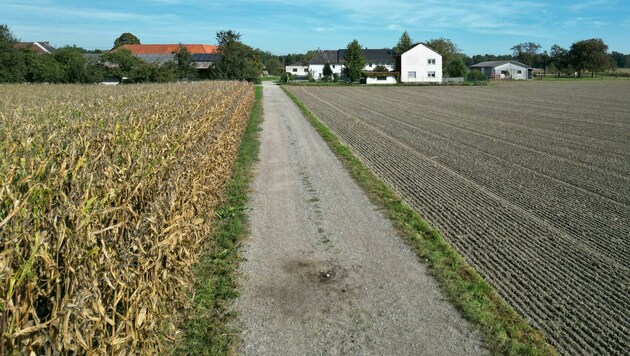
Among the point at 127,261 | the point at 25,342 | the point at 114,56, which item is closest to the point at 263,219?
the point at 127,261

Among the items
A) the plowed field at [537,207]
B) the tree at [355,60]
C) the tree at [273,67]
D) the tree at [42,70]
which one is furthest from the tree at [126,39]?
the plowed field at [537,207]

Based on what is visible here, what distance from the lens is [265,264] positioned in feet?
23.3

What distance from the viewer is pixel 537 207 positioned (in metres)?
9.81

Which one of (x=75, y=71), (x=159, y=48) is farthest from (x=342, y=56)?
(x=75, y=71)

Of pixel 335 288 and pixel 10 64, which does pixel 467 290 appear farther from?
pixel 10 64

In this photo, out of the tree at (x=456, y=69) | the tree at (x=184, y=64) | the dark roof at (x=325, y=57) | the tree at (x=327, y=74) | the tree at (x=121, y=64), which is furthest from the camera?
the dark roof at (x=325, y=57)

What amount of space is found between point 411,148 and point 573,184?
6551 mm

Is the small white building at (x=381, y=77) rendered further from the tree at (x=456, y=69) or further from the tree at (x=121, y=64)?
the tree at (x=121, y=64)

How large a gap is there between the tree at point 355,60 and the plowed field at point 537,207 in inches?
2618

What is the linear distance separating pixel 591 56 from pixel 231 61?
94095 millimetres

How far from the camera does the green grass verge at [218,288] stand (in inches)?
195

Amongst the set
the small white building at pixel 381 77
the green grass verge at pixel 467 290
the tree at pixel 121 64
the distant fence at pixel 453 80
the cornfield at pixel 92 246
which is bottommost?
the green grass verge at pixel 467 290

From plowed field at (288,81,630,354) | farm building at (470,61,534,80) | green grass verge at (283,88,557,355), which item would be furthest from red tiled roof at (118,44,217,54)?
green grass verge at (283,88,557,355)

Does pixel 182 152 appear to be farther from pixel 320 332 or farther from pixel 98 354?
pixel 98 354
